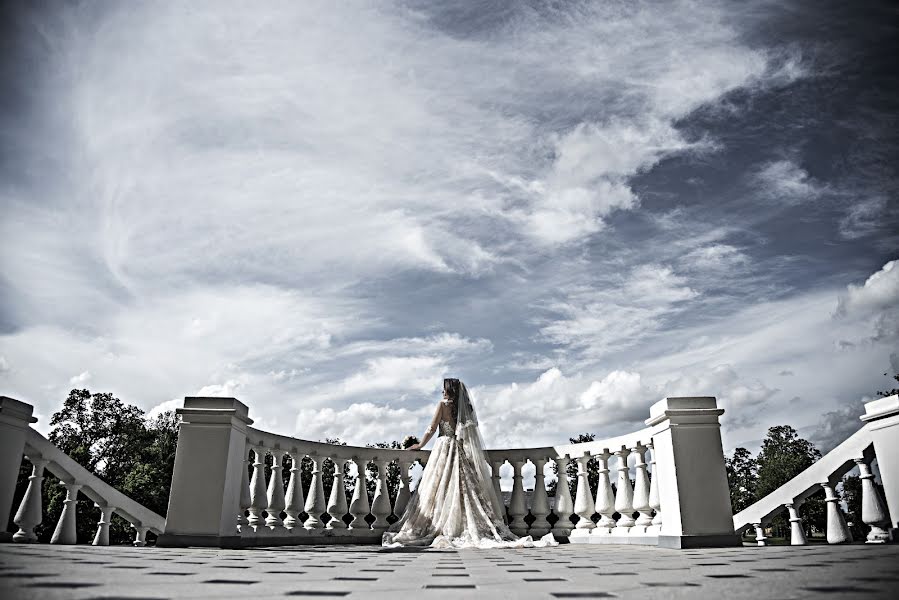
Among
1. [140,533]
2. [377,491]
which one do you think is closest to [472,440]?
[377,491]

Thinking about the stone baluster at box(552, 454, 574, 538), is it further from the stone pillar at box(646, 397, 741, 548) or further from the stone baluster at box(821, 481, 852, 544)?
the stone baluster at box(821, 481, 852, 544)

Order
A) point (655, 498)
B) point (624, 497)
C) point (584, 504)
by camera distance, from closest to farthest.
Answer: point (655, 498), point (624, 497), point (584, 504)

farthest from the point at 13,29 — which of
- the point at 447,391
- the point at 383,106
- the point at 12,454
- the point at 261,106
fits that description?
the point at 447,391

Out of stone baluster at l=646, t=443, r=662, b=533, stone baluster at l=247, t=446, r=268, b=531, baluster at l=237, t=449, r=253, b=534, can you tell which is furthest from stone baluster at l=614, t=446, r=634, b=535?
baluster at l=237, t=449, r=253, b=534

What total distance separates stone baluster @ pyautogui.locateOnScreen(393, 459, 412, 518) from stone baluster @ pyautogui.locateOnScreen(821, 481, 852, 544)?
18.3 feet

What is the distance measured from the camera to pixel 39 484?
5828 millimetres

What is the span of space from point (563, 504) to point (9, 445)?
6.84 metres

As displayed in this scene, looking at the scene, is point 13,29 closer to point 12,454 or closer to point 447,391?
point 12,454

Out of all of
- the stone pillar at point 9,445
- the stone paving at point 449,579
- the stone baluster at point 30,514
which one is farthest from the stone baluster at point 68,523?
the stone paving at point 449,579

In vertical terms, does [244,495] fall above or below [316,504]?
above

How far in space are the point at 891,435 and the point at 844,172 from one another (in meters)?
3.01

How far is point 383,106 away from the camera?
8523 mm

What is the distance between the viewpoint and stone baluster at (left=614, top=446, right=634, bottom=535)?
23.5ft

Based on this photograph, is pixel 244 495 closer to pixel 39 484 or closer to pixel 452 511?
pixel 39 484
